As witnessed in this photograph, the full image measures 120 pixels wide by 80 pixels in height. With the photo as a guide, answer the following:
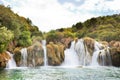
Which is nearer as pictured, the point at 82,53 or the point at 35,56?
the point at 35,56

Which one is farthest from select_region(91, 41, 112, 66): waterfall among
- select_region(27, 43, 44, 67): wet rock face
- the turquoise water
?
the turquoise water

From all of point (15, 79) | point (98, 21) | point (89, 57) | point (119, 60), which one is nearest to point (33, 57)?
point (89, 57)

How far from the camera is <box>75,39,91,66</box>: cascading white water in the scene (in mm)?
50653

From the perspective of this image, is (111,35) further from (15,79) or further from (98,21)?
(15,79)

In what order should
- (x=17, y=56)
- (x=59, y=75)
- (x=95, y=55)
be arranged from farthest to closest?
(x=95, y=55), (x=17, y=56), (x=59, y=75)

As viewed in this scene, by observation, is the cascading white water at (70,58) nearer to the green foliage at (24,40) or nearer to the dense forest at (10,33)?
the green foliage at (24,40)

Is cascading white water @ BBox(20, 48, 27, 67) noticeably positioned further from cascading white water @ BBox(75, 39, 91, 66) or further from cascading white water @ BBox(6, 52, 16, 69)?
cascading white water @ BBox(75, 39, 91, 66)

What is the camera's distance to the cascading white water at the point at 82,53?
5065 centimetres

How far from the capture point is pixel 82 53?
51.8m

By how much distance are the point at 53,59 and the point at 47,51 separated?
5.52ft

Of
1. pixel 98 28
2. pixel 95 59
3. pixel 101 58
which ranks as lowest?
pixel 95 59

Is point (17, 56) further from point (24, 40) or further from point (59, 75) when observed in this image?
point (59, 75)

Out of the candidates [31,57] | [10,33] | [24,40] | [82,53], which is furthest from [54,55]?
[10,33]

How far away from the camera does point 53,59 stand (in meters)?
49.0
